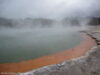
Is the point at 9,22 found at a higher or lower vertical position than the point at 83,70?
higher

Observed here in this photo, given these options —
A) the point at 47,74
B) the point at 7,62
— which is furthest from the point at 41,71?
the point at 7,62

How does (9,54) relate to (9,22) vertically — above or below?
below

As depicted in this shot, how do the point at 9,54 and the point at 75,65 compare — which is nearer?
the point at 75,65

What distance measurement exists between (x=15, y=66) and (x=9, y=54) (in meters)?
0.79

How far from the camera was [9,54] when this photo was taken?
12.9ft

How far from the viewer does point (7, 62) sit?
11.2 feet

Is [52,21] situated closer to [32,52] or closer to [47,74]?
[32,52]

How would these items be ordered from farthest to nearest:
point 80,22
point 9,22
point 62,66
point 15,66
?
point 80,22
point 9,22
point 15,66
point 62,66

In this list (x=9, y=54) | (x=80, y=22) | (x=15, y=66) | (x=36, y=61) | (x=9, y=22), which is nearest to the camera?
(x=15, y=66)

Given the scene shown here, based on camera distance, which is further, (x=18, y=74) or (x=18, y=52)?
(x=18, y=52)

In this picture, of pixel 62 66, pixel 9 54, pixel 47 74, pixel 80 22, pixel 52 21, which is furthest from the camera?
pixel 80 22

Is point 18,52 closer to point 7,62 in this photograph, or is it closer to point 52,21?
point 7,62

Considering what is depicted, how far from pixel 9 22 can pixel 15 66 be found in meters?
6.85

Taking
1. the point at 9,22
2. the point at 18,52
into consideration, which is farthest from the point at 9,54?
the point at 9,22
